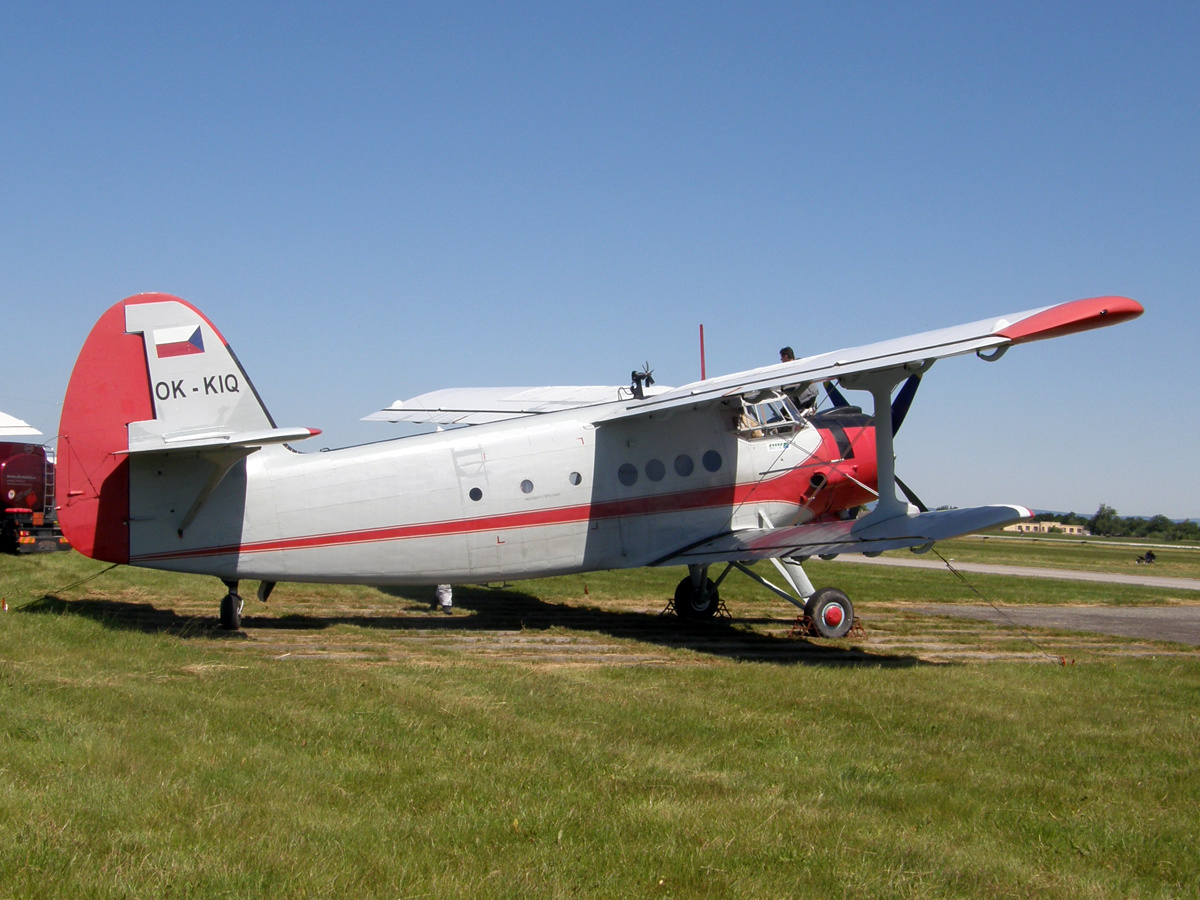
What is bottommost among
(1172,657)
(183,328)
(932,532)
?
(1172,657)

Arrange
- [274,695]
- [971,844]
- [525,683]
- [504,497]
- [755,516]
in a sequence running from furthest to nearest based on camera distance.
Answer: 1. [755,516]
2. [504,497]
3. [525,683]
4. [274,695]
5. [971,844]

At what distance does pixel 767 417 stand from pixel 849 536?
114 inches

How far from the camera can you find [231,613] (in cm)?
1348

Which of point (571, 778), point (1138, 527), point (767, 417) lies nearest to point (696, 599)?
point (767, 417)

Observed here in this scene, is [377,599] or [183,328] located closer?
[183,328]

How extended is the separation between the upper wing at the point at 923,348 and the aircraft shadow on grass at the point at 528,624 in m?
3.66

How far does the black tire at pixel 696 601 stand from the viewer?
17.0 meters

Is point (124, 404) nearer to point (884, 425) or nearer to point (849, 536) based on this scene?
point (849, 536)

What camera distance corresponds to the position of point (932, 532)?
1273 cm

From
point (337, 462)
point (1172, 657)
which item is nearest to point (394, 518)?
point (337, 462)

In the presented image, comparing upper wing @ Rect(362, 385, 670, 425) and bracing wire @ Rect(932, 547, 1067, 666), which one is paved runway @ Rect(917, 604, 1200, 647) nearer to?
bracing wire @ Rect(932, 547, 1067, 666)

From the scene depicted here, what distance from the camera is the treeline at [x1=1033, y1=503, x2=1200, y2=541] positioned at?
371 feet

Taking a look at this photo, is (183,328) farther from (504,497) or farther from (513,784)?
(513,784)

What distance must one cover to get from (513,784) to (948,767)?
10.9 feet
